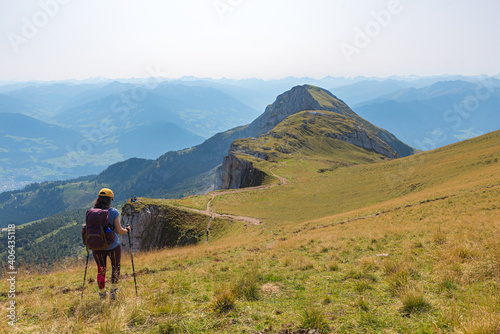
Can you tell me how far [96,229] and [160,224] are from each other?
129 ft

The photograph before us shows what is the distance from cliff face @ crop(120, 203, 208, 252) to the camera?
41438mm

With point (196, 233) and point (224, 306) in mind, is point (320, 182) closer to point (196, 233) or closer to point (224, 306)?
point (196, 233)

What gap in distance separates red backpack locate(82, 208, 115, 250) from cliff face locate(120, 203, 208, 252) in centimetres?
3433

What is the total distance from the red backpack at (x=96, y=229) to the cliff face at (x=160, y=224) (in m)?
34.3

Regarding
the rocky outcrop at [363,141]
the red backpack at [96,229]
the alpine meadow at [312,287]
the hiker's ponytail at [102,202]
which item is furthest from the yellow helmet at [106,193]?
the rocky outcrop at [363,141]

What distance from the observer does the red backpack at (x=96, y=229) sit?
7202 millimetres

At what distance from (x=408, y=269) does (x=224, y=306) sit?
629 centimetres

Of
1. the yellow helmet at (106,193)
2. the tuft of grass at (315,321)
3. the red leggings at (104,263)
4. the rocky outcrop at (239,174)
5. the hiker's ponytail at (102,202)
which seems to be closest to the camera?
the tuft of grass at (315,321)

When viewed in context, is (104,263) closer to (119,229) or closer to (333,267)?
(119,229)

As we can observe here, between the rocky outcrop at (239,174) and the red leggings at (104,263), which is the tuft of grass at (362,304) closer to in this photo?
the red leggings at (104,263)

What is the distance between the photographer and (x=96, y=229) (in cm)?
730

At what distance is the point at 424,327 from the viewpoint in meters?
4.84

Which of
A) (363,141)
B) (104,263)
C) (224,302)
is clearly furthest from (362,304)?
(363,141)

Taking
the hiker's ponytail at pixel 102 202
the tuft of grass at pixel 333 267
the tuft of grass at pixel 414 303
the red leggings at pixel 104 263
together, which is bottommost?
the tuft of grass at pixel 333 267
